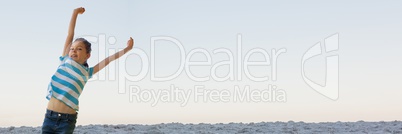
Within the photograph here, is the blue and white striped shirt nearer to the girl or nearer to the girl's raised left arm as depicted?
the girl

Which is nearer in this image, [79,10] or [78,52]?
[78,52]

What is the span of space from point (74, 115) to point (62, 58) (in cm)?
53

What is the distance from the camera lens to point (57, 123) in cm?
487

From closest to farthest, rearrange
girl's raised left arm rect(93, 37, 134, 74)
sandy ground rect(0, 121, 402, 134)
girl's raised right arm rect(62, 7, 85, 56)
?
girl's raised left arm rect(93, 37, 134, 74) → girl's raised right arm rect(62, 7, 85, 56) → sandy ground rect(0, 121, 402, 134)

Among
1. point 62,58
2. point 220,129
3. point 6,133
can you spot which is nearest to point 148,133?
point 220,129

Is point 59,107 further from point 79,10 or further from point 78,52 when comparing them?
point 79,10

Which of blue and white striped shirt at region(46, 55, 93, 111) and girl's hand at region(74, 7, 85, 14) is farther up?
girl's hand at region(74, 7, 85, 14)

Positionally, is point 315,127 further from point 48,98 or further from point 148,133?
point 48,98

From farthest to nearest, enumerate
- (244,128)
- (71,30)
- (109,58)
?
(244,128), (71,30), (109,58)

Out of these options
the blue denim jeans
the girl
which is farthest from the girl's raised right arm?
the blue denim jeans

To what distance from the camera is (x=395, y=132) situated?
10664mm

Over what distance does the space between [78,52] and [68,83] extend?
0.92ft

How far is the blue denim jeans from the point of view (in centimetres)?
487

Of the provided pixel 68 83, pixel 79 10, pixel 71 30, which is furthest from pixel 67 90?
pixel 79 10
